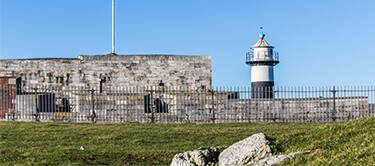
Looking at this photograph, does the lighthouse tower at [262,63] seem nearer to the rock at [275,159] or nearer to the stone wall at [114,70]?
the stone wall at [114,70]

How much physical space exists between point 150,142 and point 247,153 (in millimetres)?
6476

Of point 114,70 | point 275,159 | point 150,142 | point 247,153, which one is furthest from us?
point 114,70

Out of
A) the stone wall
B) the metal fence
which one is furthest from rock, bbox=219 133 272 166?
the stone wall

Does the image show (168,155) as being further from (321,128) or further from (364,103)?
(364,103)

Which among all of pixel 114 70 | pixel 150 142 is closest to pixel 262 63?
pixel 114 70

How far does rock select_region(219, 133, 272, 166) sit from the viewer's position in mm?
9984

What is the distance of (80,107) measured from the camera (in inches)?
971

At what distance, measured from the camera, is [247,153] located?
1009 centimetres

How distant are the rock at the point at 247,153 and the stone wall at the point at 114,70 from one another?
22258 millimetres

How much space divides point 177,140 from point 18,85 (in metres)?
12.4

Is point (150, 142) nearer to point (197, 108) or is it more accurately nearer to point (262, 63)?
point (197, 108)

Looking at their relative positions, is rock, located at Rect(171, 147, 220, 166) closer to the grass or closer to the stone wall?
the grass

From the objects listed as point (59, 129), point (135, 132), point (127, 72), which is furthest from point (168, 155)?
point (127, 72)

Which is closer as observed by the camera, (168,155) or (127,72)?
(168,155)
